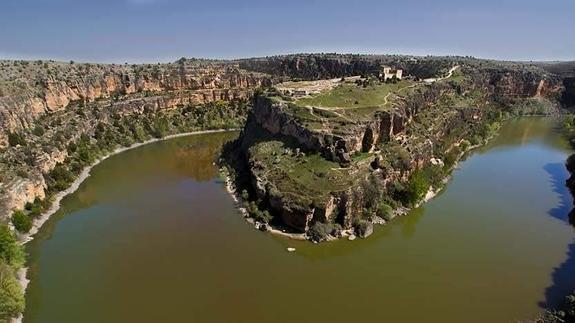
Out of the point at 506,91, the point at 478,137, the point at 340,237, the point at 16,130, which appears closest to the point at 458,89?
the point at 478,137

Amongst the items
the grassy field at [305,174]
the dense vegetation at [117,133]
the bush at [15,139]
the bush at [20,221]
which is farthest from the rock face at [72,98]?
the grassy field at [305,174]

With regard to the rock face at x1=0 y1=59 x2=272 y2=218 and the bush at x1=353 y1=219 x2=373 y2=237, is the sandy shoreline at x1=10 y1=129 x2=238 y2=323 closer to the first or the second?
the rock face at x1=0 y1=59 x2=272 y2=218

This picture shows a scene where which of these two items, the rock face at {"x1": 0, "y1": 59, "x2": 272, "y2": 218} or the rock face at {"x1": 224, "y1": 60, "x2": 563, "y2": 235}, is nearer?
the rock face at {"x1": 224, "y1": 60, "x2": 563, "y2": 235}

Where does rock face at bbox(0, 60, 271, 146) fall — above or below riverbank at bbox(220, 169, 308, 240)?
above

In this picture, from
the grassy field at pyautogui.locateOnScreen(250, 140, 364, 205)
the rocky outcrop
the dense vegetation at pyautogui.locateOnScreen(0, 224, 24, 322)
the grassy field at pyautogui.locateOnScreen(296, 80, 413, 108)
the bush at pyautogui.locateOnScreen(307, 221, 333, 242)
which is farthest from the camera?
the grassy field at pyautogui.locateOnScreen(296, 80, 413, 108)

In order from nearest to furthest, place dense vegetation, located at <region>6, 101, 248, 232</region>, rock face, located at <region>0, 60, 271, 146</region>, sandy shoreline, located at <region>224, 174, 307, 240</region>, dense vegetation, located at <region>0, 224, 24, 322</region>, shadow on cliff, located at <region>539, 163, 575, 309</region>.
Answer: dense vegetation, located at <region>0, 224, 24, 322</region> → shadow on cliff, located at <region>539, 163, 575, 309</region> → sandy shoreline, located at <region>224, 174, 307, 240</region> → dense vegetation, located at <region>6, 101, 248, 232</region> → rock face, located at <region>0, 60, 271, 146</region>

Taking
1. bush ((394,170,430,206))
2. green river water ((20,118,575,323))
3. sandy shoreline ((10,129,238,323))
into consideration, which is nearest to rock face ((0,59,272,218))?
sandy shoreline ((10,129,238,323))

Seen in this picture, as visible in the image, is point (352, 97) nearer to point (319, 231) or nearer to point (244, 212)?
point (244, 212)
